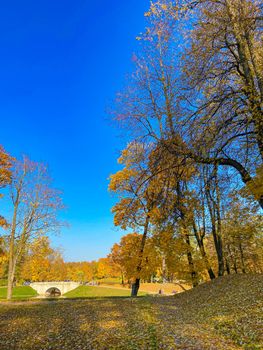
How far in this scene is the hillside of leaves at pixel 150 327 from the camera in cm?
506

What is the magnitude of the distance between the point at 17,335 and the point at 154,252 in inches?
373

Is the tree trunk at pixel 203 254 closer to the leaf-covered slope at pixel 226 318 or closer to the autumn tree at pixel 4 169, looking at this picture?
the leaf-covered slope at pixel 226 318

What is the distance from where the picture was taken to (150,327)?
6277 millimetres

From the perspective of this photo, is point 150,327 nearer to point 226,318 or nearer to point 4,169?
point 226,318

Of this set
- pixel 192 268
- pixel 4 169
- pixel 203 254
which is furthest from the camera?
pixel 4 169

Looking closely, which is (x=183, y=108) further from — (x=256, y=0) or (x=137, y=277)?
(x=137, y=277)

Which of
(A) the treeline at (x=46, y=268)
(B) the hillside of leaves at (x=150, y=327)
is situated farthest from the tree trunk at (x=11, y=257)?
(B) the hillside of leaves at (x=150, y=327)

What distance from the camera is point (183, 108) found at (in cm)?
762

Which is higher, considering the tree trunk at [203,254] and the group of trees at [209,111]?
the group of trees at [209,111]

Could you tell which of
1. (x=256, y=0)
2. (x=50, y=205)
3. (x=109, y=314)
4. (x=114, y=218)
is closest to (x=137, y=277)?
(x=114, y=218)

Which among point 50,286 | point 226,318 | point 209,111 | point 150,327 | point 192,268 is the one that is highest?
point 209,111

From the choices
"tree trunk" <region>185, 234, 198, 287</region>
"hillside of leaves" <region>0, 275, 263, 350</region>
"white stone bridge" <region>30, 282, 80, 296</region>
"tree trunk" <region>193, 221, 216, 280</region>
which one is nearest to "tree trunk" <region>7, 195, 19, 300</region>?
"hillside of leaves" <region>0, 275, 263, 350</region>

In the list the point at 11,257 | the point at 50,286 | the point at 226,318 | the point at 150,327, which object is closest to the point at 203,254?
the point at 226,318

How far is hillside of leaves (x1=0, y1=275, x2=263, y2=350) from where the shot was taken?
5056mm
